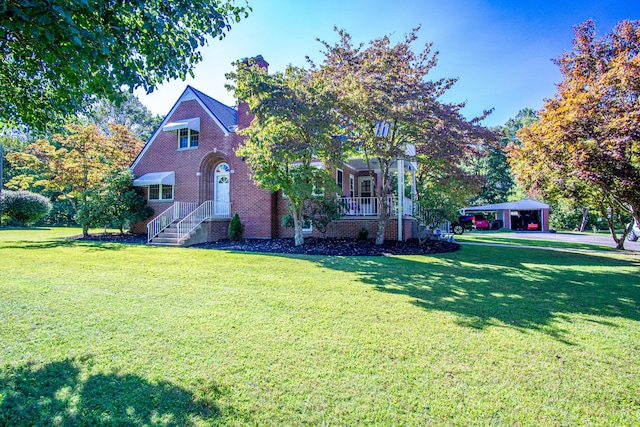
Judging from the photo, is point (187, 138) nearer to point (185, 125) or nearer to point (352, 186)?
point (185, 125)

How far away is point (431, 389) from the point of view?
252cm

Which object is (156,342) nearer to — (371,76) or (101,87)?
(101,87)

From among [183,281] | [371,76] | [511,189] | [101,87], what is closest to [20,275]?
[183,281]

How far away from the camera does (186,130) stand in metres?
17.1

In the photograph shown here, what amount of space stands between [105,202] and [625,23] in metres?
21.2

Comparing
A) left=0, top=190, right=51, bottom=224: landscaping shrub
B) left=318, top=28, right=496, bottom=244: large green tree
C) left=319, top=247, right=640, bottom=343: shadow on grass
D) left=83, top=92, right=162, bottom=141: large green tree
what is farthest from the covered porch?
left=83, top=92, right=162, bottom=141: large green tree

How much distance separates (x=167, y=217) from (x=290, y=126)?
8.31m

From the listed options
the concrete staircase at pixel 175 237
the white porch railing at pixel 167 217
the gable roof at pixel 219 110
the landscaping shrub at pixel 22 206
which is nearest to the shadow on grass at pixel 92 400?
the concrete staircase at pixel 175 237

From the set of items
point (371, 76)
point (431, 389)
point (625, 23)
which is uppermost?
point (625, 23)

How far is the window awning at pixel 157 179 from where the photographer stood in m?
16.6

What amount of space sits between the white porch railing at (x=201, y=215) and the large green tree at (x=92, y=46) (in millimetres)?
8058

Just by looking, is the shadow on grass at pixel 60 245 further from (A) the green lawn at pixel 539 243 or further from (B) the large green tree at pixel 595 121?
(A) the green lawn at pixel 539 243

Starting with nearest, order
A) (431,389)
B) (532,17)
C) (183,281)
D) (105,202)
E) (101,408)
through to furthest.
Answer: (101,408), (431,389), (183,281), (532,17), (105,202)

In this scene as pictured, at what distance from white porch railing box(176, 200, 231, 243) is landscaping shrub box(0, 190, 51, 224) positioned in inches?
678
